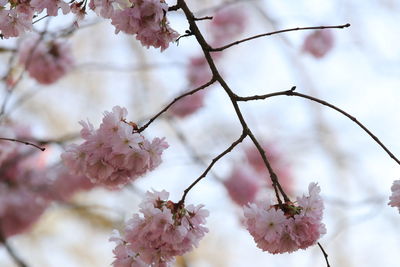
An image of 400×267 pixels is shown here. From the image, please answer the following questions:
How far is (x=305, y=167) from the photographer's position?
5297mm

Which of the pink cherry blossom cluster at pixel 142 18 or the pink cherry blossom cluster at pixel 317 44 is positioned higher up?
the pink cherry blossom cluster at pixel 317 44

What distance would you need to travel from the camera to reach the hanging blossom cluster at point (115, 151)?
115cm

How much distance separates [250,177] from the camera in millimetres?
2957

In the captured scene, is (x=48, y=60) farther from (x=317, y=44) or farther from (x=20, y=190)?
(x=317, y=44)

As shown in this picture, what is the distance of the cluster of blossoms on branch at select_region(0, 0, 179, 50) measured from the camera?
1.16 m

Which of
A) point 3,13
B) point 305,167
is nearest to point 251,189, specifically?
point 3,13

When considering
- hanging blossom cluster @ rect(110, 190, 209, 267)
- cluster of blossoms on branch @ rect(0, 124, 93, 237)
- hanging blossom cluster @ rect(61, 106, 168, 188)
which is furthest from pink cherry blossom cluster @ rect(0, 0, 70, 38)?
cluster of blossoms on branch @ rect(0, 124, 93, 237)

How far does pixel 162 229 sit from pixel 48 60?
1346 mm

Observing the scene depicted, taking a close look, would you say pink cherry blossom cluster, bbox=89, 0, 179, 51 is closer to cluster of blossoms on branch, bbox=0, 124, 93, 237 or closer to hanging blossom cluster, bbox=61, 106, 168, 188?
hanging blossom cluster, bbox=61, 106, 168, 188

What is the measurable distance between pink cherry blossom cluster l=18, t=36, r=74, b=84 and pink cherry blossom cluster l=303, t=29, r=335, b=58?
4.18ft

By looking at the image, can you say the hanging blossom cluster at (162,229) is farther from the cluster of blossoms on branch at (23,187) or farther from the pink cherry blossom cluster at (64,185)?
the pink cherry blossom cluster at (64,185)

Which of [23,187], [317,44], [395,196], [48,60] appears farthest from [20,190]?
[395,196]

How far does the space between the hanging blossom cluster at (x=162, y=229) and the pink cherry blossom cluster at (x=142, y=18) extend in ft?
0.91

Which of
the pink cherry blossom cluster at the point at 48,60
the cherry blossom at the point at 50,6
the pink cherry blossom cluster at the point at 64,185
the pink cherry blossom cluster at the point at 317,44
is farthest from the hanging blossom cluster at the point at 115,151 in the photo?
the pink cherry blossom cluster at the point at 317,44
